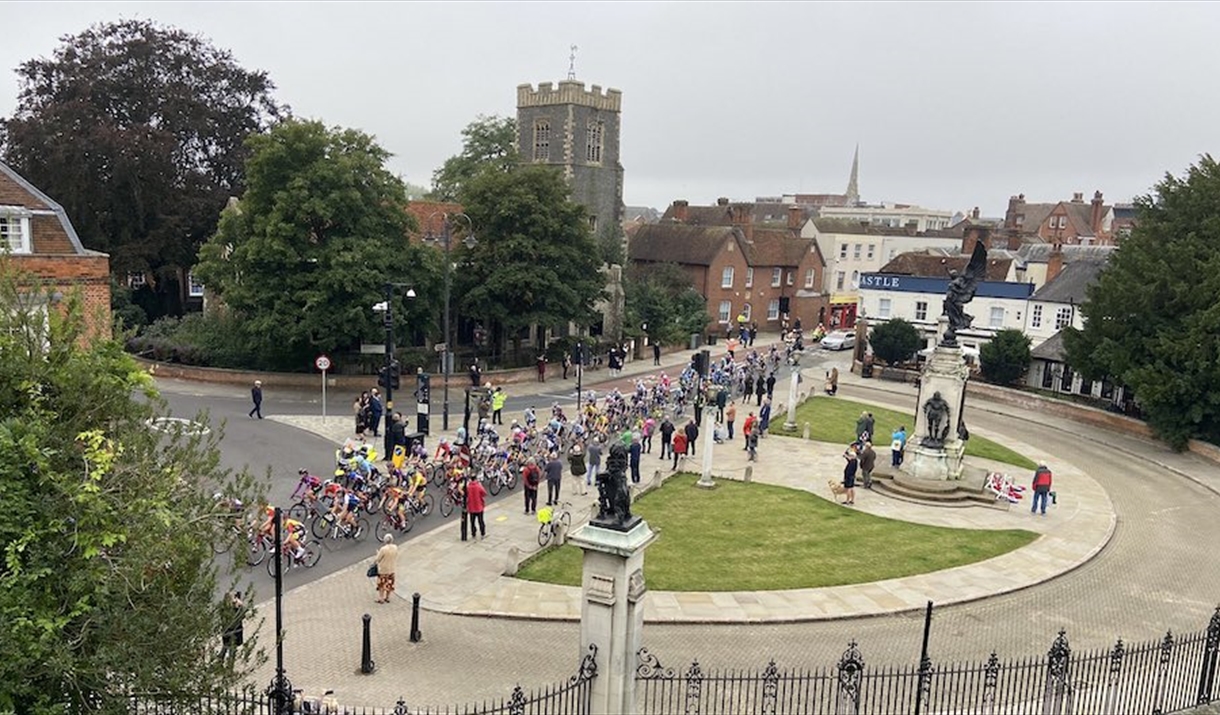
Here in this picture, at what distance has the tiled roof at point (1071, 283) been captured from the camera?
4247 centimetres

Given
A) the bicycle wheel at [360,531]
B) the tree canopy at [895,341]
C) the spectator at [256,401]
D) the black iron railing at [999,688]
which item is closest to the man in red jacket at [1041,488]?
the black iron railing at [999,688]

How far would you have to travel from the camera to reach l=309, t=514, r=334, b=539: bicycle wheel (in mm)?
17062

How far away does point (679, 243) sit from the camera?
58250 mm

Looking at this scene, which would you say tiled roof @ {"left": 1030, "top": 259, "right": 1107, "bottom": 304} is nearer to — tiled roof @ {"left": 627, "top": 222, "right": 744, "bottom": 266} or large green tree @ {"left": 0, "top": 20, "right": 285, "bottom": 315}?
tiled roof @ {"left": 627, "top": 222, "right": 744, "bottom": 266}

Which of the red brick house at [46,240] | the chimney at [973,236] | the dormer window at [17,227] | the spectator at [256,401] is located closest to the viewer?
the red brick house at [46,240]

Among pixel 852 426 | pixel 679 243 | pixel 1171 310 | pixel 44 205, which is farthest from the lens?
pixel 679 243

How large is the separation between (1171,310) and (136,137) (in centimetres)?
4257

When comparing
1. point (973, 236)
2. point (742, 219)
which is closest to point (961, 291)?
point (973, 236)

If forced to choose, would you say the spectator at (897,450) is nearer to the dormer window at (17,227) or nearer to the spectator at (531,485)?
the spectator at (531,485)

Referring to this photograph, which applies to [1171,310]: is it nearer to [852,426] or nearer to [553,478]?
[852,426]

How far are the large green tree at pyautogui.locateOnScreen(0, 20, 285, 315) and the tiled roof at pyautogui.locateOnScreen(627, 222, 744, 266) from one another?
25719 millimetres

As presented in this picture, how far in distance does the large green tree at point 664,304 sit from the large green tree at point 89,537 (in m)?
39.1

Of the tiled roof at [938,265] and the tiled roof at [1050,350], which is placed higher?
the tiled roof at [938,265]

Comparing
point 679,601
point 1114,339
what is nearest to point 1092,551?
point 679,601
